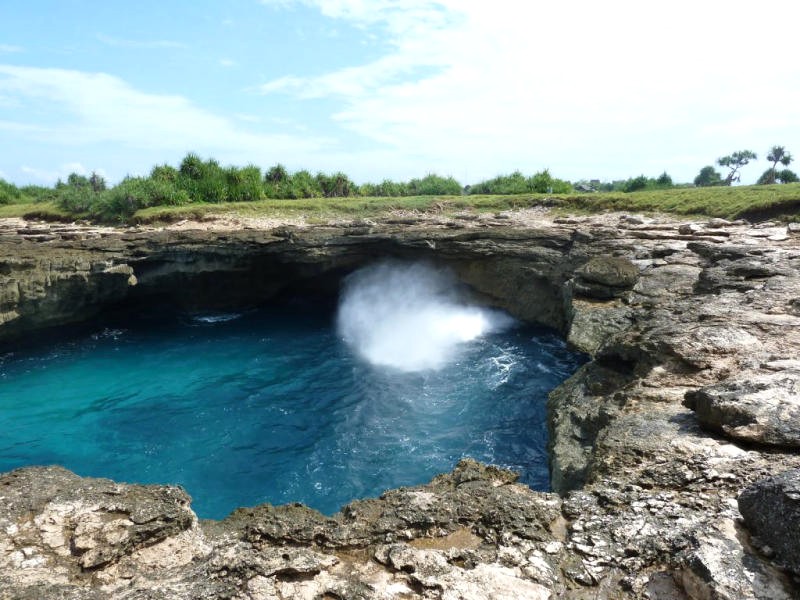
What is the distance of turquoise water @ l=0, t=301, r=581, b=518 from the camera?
493 inches

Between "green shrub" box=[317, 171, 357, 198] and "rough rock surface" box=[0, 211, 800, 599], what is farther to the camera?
"green shrub" box=[317, 171, 357, 198]

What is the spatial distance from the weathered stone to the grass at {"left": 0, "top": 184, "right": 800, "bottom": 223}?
71.1 feet

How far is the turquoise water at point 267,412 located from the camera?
12516 mm

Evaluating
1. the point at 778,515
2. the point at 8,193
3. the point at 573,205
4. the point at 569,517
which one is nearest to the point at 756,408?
the point at 778,515

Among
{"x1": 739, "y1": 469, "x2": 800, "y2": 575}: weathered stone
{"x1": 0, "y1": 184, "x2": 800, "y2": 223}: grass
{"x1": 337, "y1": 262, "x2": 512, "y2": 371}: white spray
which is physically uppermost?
{"x1": 0, "y1": 184, "x2": 800, "y2": 223}: grass

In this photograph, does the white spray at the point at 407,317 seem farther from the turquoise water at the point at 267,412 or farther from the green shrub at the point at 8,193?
the green shrub at the point at 8,193

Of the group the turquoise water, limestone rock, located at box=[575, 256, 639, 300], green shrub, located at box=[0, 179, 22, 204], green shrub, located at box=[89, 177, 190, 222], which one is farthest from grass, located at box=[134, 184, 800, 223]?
green shrub, located at box=[0, 179, 22, 204]

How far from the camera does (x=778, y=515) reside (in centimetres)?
420

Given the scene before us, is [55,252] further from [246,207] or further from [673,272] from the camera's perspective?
[673,272]

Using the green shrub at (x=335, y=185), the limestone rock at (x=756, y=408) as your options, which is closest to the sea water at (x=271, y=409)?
the limestone rock at (x=756, y=408)

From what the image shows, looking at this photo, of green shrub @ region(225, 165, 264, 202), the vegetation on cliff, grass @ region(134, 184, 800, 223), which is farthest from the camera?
green shrub @ region(225, 165, 264, 202)

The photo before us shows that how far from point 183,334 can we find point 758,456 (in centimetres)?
2214

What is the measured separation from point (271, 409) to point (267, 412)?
20 centimetres

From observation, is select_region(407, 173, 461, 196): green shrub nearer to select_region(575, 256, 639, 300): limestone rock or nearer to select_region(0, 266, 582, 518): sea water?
select_region(0, 266, 582, 518): sea water
